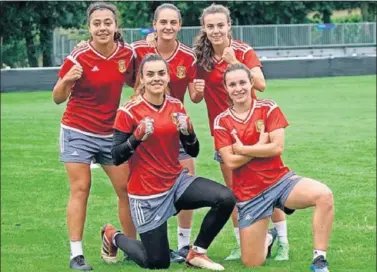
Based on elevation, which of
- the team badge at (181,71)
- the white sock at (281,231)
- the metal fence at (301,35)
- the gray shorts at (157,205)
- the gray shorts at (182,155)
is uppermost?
the team badge at (181,71)

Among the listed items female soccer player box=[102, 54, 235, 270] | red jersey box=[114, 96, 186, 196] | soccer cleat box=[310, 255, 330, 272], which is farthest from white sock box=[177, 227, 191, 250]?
soccer cleat box=[310, 255, 330, 272]

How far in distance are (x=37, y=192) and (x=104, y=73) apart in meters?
Answer: 4.04

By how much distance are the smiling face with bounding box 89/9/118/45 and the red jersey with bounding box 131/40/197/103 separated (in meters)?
0.32

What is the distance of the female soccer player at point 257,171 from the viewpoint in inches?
280

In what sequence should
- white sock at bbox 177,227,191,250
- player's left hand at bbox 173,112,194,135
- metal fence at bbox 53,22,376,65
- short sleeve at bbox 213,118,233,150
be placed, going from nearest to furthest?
player's left hand at bbox 173,112,194,135, short sleeve at bbox 213,118,233,150, white sock at bbox 177,227,191,250, metal fence at bbox 53,22,376,65

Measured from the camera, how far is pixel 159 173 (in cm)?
729

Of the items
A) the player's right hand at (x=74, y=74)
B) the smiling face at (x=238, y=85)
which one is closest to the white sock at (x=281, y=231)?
the smiling face at (x=238, y=85)

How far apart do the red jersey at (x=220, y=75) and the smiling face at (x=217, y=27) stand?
6.6 inches

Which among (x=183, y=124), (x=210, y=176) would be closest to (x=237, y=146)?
(x=183, y=124)

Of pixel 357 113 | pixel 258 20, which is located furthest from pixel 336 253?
pixel 258 20

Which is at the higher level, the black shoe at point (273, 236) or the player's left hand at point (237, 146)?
the player's left hand at point (237, 146)

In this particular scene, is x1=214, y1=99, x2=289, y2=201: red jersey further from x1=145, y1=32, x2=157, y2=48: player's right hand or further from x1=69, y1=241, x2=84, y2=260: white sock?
x1=69, y1=241, x2=84, y2=260: white sock

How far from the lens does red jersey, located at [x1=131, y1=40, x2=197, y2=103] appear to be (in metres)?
7.62

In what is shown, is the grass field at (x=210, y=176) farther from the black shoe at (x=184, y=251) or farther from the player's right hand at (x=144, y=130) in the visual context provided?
the player's right hand at (x=144, y=130)
